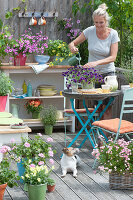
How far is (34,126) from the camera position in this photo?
6.71 m

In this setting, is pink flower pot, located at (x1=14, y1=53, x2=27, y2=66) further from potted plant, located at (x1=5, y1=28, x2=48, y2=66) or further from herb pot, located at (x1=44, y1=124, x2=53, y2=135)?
herb pot, located at (x1=44, y1=124, x2=53, y2=135)

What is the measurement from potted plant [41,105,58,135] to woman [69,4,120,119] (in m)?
1.24

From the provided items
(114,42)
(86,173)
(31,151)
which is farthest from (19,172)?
(114,42)

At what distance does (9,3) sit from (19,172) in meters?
3.31

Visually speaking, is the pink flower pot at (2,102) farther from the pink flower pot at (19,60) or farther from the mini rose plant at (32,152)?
the mini rose plant at (32,152)

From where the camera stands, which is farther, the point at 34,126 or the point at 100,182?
the point at 34,126

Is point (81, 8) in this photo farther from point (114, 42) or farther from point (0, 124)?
point (0, 124)

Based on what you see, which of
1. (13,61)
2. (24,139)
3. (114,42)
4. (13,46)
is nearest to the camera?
(24,139)

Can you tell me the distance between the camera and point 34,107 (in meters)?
6.73

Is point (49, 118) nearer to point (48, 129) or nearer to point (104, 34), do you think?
point (48, 129)

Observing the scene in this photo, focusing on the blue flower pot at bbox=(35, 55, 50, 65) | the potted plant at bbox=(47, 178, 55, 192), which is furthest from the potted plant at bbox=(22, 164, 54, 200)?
the blue flower pot at bbox=(35, 55, 50, 65)

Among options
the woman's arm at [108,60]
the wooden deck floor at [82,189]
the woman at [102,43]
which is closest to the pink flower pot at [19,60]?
the woman at [102,43]

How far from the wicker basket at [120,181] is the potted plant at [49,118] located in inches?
98.8

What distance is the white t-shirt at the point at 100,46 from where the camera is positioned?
5.55 meters
